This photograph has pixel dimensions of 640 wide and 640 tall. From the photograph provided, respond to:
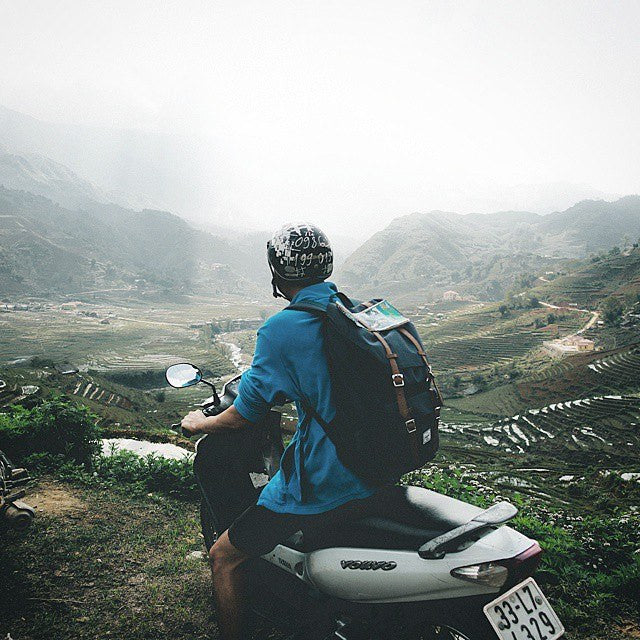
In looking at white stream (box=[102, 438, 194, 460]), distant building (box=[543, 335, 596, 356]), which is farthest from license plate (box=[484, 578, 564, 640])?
distant building (box=[543, 335, 596, 356])

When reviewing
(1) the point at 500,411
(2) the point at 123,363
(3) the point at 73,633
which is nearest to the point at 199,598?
(3) the point at 73,633

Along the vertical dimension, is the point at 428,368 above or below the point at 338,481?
above

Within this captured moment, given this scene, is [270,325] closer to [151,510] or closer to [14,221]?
[151,510]

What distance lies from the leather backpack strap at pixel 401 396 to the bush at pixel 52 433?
370 centimetres

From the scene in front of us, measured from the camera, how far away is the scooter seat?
1.81 metres

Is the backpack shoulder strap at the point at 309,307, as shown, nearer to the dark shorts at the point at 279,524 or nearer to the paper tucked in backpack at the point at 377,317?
the paper tucked in backpack at the point at 377,317

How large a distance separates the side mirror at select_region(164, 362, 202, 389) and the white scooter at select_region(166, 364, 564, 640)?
12mm

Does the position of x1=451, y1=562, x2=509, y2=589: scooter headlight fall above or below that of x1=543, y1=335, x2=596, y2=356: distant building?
above

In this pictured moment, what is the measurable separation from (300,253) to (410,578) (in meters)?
1.25

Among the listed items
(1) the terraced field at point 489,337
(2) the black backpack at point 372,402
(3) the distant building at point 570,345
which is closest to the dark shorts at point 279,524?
(2) the black backpack at point 372,402

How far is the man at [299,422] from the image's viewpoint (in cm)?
180

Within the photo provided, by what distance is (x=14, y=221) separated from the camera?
157125 mm

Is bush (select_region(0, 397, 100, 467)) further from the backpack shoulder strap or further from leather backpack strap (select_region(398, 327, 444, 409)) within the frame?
leather backpack strap (select_region(398, 327, 444, 409))

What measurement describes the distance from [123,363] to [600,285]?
7443 cm
